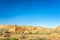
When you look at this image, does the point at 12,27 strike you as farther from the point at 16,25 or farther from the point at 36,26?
the point at 36,26

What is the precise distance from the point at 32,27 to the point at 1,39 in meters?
31.3

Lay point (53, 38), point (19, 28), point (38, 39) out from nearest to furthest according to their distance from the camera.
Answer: point (38, 39) → point (53, 38) → point (19, 28)

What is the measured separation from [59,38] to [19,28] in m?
27.9

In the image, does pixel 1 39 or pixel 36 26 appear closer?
pixel 1 39

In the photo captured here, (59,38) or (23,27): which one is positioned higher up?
(23,27)

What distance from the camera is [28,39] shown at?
24.6 metres

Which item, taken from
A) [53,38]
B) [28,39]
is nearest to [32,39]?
[28,39]

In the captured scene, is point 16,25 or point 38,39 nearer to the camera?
point 38,39

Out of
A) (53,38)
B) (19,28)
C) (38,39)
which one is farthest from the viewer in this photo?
(19,28)

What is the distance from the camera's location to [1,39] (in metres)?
24.6

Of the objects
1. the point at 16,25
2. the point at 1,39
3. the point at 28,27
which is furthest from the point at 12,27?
the point at 1,39

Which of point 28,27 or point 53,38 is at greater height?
point 28,27

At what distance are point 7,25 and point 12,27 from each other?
6.94ft

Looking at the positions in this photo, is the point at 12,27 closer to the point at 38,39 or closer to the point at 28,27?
the point at 28,27
